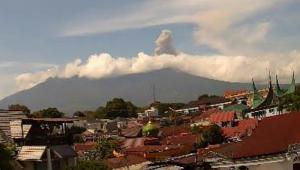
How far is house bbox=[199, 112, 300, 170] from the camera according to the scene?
16.7 metres

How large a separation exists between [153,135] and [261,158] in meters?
43.5

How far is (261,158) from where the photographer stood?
17.3 meters

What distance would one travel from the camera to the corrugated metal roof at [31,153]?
23.5 meters

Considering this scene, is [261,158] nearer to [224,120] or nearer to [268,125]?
[268,125]

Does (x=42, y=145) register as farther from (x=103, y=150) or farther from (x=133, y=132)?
(x=133, y=132)

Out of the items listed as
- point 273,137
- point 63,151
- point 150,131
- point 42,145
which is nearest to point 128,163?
point 63,151

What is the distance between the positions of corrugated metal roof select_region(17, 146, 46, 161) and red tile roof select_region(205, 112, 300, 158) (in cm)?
916

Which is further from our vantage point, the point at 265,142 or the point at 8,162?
the point at 8,162

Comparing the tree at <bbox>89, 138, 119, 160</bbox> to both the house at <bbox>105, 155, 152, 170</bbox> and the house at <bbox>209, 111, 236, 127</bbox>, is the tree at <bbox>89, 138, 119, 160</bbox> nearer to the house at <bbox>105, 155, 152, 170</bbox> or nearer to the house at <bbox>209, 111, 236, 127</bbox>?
the house at <bbox>105, 155, 152, 170</bbox>

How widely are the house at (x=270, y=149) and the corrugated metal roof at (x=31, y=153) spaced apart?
325 inches

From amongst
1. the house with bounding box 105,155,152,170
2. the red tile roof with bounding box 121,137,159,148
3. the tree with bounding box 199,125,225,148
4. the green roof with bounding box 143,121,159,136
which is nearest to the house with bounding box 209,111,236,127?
the green roof with bounding box 143,121,159,136

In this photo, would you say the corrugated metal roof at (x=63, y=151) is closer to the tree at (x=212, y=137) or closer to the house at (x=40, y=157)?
the house at (x=40, y=157)

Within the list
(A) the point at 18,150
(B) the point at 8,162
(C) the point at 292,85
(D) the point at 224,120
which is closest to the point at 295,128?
(B) the point at 8,162

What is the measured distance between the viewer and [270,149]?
17.3m
